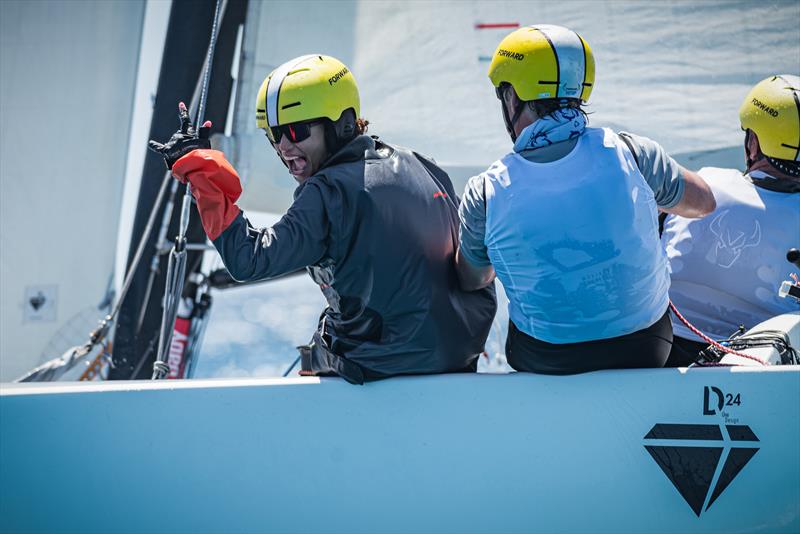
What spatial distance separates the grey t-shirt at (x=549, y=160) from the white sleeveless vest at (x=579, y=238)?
0.9 inches

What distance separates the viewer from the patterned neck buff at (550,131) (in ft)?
4.64

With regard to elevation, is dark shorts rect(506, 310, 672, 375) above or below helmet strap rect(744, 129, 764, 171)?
below

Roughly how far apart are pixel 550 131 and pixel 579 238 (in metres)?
0.20

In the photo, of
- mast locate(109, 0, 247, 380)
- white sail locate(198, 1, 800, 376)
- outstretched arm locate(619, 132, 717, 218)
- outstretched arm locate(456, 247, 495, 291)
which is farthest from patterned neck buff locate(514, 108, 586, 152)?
mast locate(109, 0, 247, 380)

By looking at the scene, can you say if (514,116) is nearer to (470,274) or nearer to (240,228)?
(470,274)

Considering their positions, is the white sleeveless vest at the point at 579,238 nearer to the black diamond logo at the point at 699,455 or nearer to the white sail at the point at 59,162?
the black diamond logo at the point at 699,455

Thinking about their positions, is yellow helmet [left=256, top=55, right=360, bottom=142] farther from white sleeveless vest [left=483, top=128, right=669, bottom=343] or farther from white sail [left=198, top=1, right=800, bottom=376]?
white sail [left=198, top=1, right=800, bottom=376]

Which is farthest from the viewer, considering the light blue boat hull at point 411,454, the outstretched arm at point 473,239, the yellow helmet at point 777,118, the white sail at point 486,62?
the white sail at point 486,62

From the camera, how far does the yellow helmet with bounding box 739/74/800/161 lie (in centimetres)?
189

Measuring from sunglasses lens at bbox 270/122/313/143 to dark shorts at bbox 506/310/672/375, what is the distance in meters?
0.59

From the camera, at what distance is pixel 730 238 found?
191 centimetres

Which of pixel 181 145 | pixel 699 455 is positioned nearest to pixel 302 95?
pixel 181 145

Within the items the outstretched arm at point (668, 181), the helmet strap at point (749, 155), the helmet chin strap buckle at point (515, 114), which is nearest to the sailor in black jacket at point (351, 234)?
the helmet chin strap buckle at point (515, 114)

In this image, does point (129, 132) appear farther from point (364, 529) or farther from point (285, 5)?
point (364, 529)
